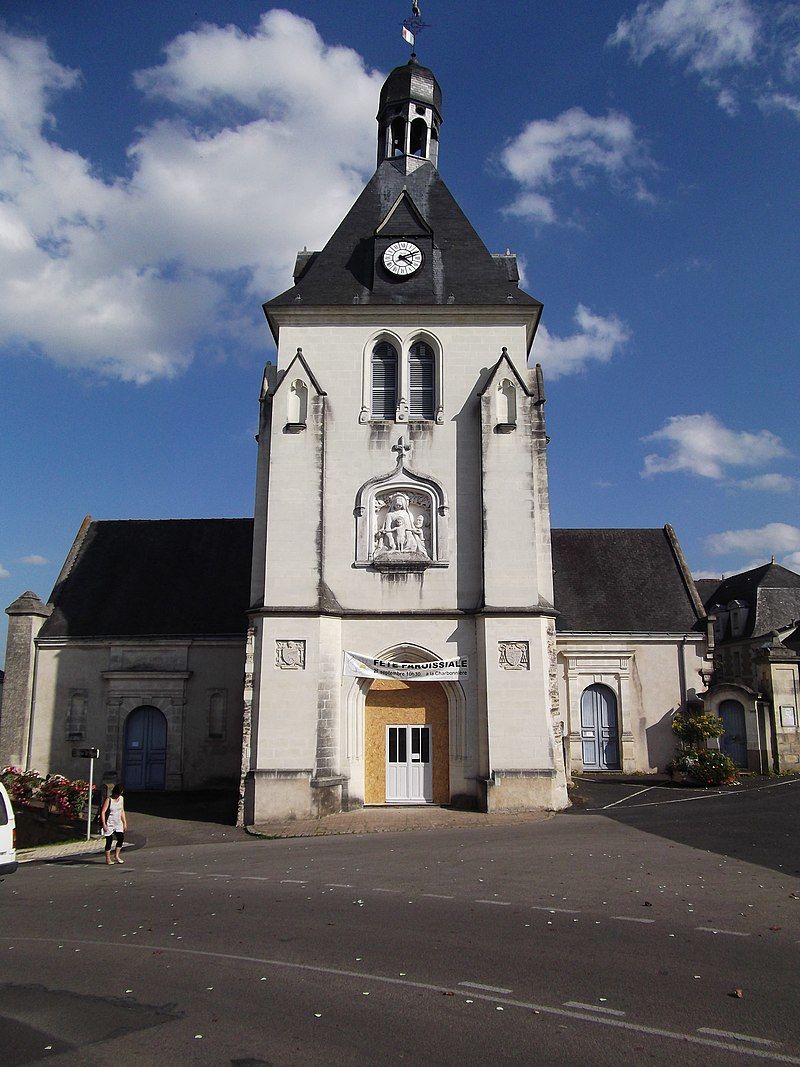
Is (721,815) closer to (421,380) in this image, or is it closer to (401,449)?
(401,449)

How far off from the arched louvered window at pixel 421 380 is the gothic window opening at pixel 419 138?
735 centimetres

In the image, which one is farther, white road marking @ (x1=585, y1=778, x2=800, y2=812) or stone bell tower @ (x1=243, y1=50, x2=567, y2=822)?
white road marking @ (x1=585, y1=778, x2=800, y2=812)

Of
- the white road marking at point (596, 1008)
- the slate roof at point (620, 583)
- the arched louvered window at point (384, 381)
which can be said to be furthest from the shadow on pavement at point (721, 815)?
the arched louvered window at point (384, 381)

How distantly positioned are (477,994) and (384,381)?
53.1ft

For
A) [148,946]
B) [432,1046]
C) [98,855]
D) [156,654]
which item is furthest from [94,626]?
[432,1046]

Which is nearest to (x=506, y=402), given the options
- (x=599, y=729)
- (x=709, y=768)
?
(x=709, y=768)

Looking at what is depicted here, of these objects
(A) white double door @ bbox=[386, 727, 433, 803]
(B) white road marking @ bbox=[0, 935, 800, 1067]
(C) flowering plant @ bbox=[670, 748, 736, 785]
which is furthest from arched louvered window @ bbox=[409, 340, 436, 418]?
(B) white road marking @ bbox=[0, 935, 800, 1067]

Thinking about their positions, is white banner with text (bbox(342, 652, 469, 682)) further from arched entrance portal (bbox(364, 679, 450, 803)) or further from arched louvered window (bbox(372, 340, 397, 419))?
arched louvered window (bbox(372, 340, 397, 419))

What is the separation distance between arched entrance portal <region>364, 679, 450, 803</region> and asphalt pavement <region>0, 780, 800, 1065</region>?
Result: 532 centimetres

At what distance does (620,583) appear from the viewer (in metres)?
28.9

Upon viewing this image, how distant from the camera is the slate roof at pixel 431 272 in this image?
20969 mm

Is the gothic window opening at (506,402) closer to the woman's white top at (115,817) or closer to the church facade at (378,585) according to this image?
the church facade at (378,585)

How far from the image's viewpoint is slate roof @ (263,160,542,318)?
20969 mm

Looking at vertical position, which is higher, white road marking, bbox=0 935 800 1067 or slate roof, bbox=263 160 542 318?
slate roof, bbox=263 160 542 318
